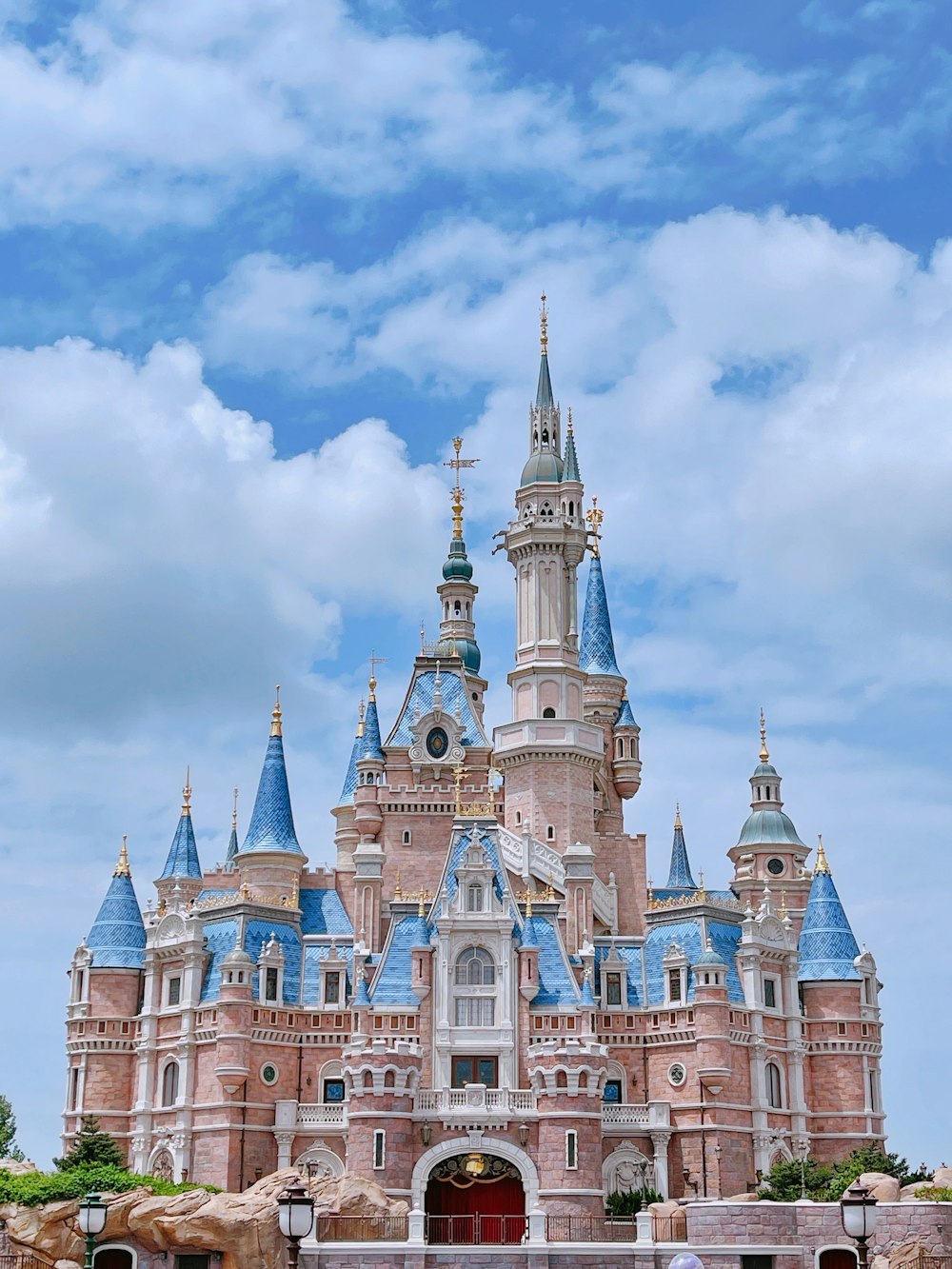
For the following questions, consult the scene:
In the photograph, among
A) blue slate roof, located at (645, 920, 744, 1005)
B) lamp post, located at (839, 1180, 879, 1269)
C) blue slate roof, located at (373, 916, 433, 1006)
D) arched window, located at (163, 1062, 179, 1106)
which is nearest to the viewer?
lamp post, located at (839, 1180, 879, 1269)

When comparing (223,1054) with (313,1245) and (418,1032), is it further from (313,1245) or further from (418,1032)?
(313,1245)

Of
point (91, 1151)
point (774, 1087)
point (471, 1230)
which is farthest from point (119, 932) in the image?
point (774, 1087)

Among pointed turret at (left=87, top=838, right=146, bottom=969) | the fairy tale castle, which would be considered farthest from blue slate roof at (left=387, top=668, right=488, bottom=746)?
pointed turret at (left=87, top=838, right=146, bottom=969)

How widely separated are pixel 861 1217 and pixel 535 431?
180 feet

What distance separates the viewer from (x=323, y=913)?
249 feet

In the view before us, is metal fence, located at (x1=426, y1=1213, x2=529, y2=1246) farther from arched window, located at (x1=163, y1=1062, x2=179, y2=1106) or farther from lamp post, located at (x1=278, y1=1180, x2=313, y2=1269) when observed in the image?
lamp post, located at (x1=278, y1=1180, x2=313, y2=1269)

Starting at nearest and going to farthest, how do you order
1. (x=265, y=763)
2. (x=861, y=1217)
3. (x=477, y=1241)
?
(x=861, y=1217) < (x=477, y=1241) < (x=265, y=763)

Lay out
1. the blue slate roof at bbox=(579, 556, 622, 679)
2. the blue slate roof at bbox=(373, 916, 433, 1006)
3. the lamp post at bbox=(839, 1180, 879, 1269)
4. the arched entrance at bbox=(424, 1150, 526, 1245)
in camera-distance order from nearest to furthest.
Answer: the lamp post at bbox=(839, 1180, 879, 1269) < the arched entrance at bbox=(424, 1150, 526, 1245) < the blue slate roof at bbox=(373, 916, 433, 1006) < the blue slate roof at bbox=(579, 556, 622, 679)

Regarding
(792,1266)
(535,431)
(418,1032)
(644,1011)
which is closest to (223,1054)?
(418,1032)

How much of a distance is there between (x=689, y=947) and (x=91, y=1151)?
24739mm

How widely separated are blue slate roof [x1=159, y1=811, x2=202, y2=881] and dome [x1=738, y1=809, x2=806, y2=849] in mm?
27122

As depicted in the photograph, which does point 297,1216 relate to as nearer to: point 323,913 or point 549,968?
point 549,968

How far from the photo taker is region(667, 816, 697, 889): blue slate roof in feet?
298

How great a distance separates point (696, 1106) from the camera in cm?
6875
